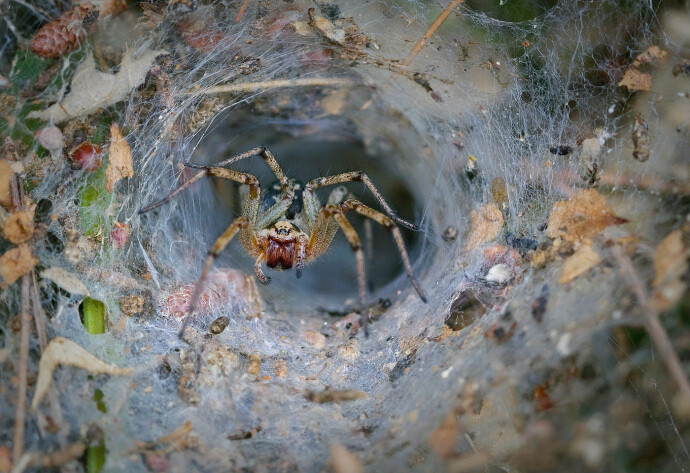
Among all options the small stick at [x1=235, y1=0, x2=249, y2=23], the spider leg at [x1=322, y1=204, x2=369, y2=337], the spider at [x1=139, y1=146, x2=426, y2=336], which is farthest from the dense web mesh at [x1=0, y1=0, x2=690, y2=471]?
the spider leg at [x1=322, y1=204, x2=369, y2=337]

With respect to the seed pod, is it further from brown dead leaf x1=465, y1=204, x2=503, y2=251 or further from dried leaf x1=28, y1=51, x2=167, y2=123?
brown dead leaf x1=465, y1=204, x2=503, y2=251

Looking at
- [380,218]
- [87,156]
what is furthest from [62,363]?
[380,218]

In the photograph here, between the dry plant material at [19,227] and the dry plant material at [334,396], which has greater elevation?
the dry plant material at [19,227]

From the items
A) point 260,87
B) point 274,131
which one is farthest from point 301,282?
point 260,87

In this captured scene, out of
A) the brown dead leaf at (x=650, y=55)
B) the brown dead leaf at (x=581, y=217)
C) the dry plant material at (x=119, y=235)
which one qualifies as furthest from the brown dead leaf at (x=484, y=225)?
the dry plant material at (x=119, y=235)

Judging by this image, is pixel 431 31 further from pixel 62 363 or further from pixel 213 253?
pixel 62 363

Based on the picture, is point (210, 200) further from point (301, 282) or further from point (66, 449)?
point (66, 449)

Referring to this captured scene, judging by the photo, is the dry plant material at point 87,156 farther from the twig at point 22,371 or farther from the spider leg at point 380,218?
the spider leg at point 380,218
